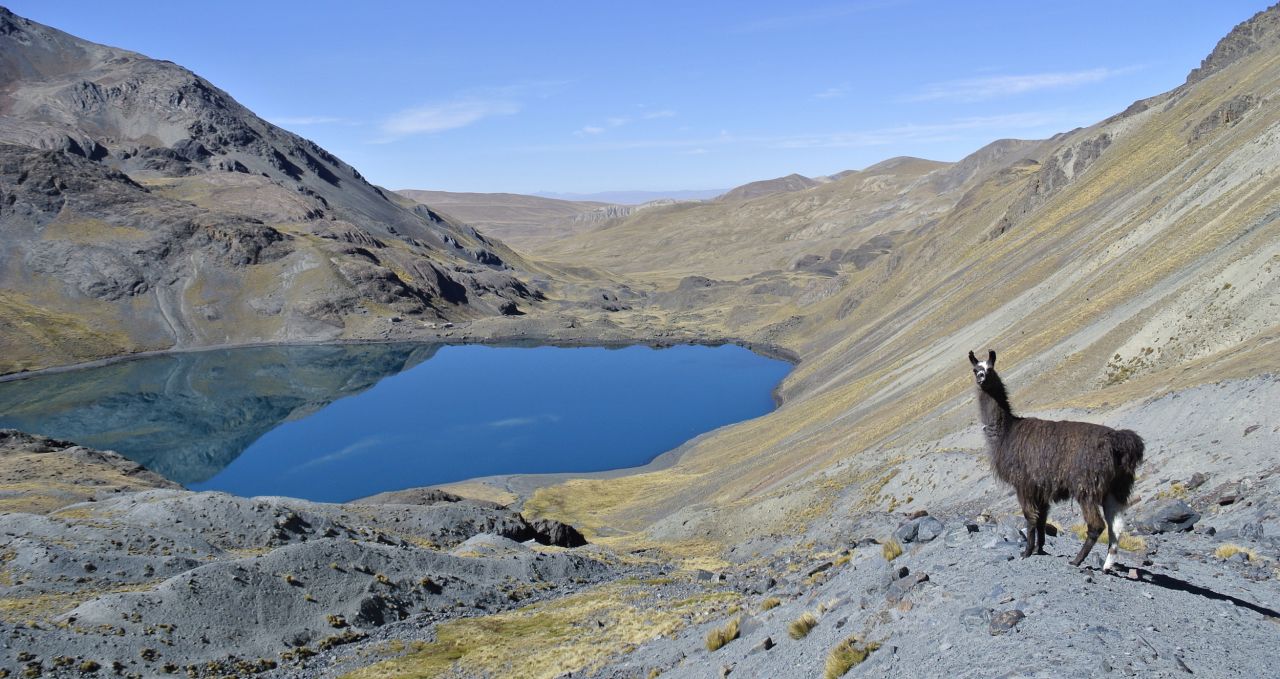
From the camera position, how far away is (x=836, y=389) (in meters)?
69.9

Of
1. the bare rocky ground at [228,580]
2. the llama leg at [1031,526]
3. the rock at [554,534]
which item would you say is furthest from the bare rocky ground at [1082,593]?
the rock at [554,534]

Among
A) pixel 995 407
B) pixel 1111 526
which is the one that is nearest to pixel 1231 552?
pixel 1111 526

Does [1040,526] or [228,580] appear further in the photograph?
[228,580]

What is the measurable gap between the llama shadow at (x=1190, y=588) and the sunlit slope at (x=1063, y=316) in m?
16.2

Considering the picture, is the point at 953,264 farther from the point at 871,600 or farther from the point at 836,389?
the point at 871,600

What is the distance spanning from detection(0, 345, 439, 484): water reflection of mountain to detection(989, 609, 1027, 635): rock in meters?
82.3

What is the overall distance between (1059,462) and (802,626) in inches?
199

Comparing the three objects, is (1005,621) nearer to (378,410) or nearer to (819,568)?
(819,568)

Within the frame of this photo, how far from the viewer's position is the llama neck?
13740mm

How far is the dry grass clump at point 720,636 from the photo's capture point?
1645 centimetres

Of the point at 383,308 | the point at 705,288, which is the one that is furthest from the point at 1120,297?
the point at 705,288

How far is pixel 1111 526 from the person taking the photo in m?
12.1

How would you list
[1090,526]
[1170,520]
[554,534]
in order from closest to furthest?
[1090,526], [1170,520], [554,534]

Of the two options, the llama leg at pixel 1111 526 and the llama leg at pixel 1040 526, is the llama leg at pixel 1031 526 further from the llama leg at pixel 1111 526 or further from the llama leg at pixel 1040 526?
the llama leg at pixel 1111 526
